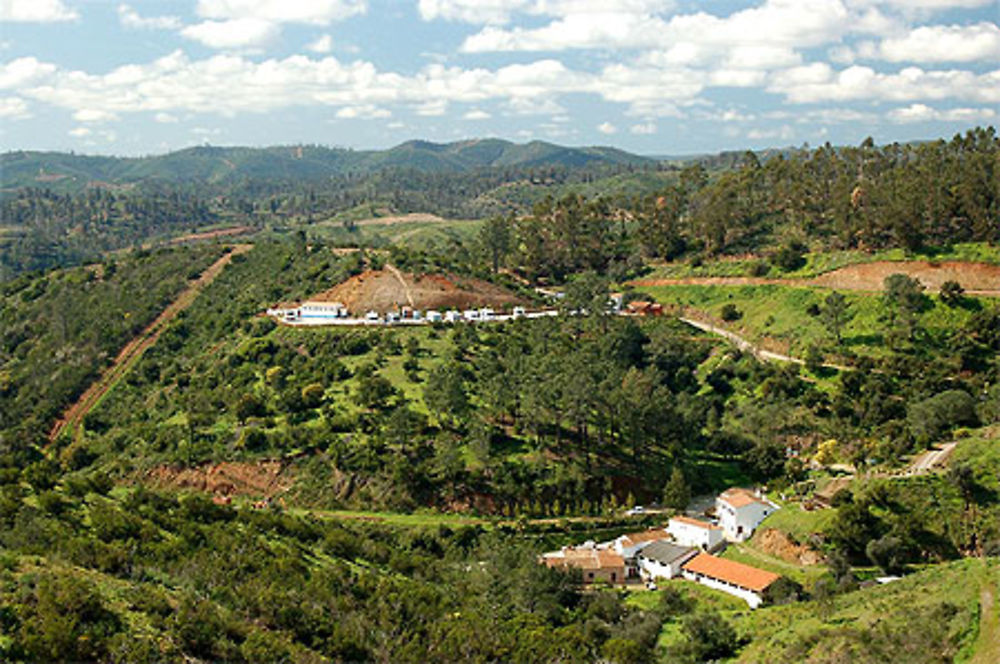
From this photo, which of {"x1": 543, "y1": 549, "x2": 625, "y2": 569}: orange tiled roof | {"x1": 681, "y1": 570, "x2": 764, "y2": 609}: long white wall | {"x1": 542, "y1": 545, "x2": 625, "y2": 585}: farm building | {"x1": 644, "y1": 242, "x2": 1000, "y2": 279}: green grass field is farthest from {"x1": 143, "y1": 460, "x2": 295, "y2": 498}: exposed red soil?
{"x1": 644, "y1": 242, "x2": 1000, "y2": 279}: green grass field

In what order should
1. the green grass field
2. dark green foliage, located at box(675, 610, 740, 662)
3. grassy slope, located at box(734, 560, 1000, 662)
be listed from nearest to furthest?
grassy slope, located at box(734, 560, 1000, 662) → dark green foliage, located at box(675, 610, 740, 662) → the green grass field

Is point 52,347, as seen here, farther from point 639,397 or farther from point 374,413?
point 639,397

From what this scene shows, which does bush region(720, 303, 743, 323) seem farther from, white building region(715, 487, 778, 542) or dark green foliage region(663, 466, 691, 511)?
white building region(715, 487, 778, 542)

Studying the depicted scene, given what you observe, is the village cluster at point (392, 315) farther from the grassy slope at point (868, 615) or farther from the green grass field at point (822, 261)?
the grassy slope at point (868, 615)

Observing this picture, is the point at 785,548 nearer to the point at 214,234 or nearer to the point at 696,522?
the point at 696,522

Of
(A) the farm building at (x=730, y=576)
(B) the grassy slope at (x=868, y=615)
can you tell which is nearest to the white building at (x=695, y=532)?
(A) the farm building at (x=730, y=576)

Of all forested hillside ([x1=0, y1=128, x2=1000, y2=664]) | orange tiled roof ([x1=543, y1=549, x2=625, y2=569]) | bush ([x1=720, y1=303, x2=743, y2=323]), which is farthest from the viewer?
bush ([x1=720, y1=303, x2=743, y2=323])

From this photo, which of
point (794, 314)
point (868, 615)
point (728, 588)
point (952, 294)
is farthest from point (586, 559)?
point (952, 294)

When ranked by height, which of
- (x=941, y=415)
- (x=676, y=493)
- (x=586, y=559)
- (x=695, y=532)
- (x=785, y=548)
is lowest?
(x=586, y=559)
